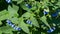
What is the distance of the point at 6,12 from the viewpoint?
206 cm

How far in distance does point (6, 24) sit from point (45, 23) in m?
0.41

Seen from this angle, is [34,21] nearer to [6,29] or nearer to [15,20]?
[15,20]

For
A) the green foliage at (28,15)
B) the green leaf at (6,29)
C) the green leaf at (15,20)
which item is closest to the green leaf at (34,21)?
the green foliage at (28,15)

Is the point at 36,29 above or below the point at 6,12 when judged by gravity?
below

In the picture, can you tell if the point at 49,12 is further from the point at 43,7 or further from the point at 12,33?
the point at 12,33

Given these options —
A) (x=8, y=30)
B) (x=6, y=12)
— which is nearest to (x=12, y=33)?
(x=8, y=30)

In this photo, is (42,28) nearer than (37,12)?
No

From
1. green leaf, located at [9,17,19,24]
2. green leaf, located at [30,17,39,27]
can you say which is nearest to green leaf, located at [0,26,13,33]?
green leaf, located at [9,17,19,24]

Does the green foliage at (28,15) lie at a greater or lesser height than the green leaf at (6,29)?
greater

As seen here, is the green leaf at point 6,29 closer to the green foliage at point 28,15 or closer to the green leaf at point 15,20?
the green foliage at point 28,15

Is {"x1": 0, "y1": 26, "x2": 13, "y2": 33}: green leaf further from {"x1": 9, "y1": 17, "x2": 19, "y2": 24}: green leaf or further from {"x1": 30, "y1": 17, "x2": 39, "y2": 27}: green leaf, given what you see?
{"x1": 30, "y1": 17, "x2": 39, "y2": 27}: green leaf

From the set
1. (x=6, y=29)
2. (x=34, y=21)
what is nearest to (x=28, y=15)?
(x=34, y=21)

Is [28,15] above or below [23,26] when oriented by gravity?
above

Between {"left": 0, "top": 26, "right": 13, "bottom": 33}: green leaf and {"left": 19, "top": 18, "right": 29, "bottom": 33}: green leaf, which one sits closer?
{"left": 19, "top": 18, "right": 29, "bottom": 33}: green leaf
